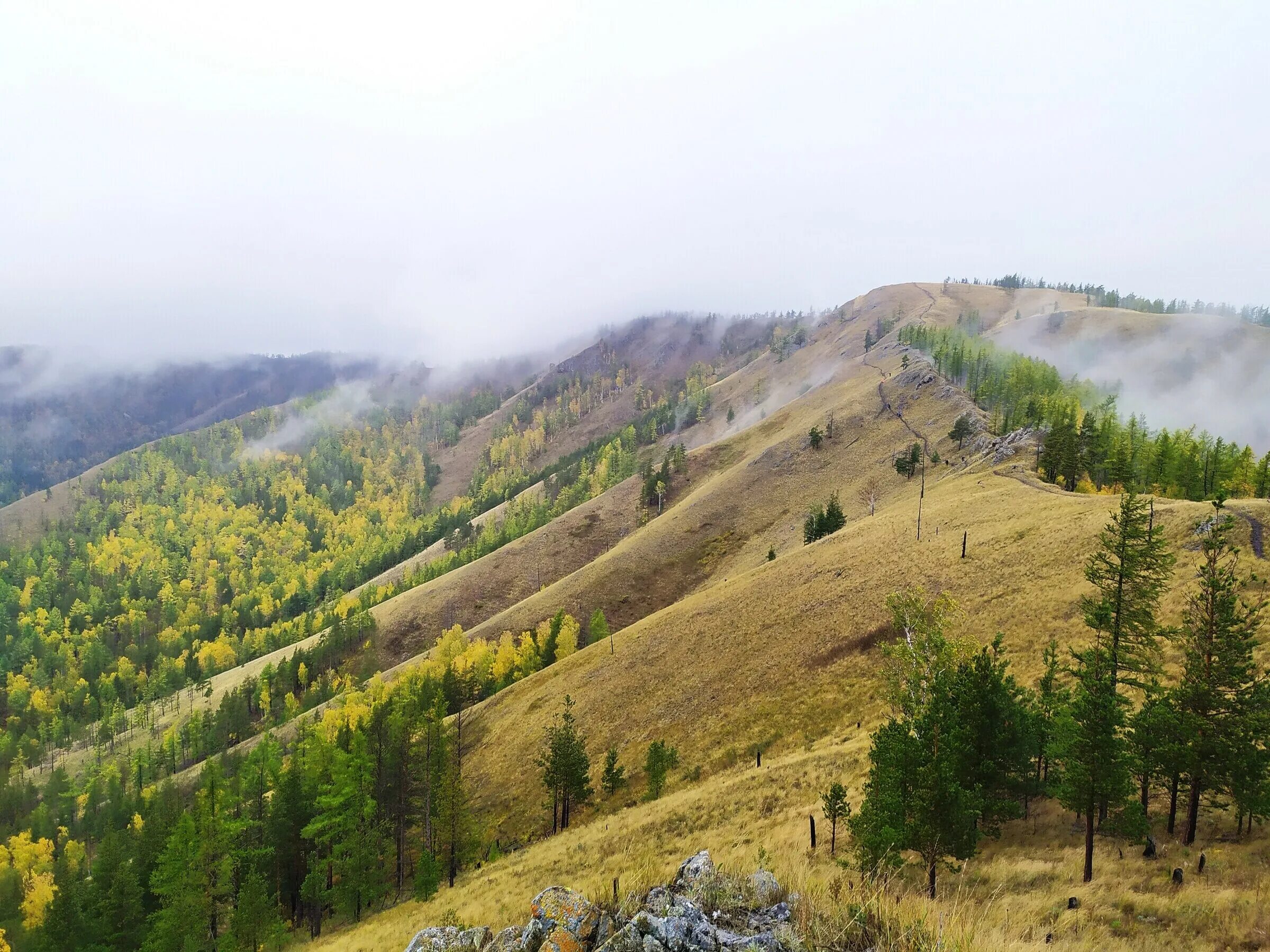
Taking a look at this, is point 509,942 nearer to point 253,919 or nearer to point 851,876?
point 851,876

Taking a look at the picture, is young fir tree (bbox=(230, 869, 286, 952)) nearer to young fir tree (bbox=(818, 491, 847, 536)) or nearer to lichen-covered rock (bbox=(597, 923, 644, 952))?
lichen-covered rock (bbox=(597, 923, 644, 952))

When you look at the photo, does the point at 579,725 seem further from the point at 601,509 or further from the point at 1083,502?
the point at 601,509

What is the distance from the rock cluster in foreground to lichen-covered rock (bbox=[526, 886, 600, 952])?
0.04 ft

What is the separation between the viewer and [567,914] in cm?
925

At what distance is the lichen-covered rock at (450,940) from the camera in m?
10.4

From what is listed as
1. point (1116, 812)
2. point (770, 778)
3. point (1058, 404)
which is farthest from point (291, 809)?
point (1058, 404)

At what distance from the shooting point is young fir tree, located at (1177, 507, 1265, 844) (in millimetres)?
17953

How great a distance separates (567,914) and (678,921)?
2.48 metres

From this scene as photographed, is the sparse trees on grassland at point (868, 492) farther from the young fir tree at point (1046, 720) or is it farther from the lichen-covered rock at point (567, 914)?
the lichen-covered rock at point (567, 914)

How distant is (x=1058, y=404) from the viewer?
312 feet

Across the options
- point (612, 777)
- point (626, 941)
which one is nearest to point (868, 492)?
point (612, 777)

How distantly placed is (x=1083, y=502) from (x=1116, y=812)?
138 ft

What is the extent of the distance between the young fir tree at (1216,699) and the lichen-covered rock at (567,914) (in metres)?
20.4

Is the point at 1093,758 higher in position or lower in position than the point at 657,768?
higher
